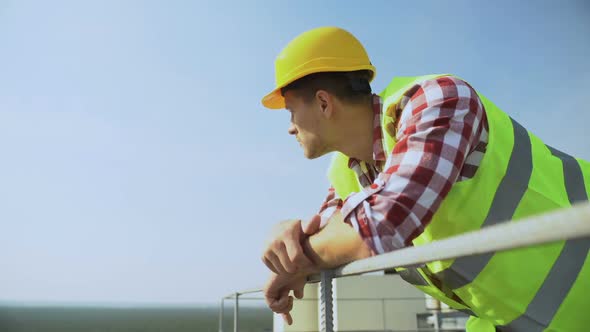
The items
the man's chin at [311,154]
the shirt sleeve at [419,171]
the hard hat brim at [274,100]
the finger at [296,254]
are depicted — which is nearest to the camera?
the shirt sleeve at [419,171]

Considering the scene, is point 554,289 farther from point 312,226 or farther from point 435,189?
point 312,226

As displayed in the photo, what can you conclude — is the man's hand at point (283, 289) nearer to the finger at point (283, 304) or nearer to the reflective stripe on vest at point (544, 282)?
the finger at point (283, 304)

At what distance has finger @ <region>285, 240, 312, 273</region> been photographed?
86 cm

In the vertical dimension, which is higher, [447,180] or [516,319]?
[447,180]

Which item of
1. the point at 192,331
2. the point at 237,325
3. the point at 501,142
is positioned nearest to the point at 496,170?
the point at 501,142

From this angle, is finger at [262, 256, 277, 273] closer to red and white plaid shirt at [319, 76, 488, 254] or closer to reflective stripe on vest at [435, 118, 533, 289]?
red and white plaid shirt at [319, 76, 488, 254]

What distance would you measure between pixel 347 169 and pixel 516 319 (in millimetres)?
514

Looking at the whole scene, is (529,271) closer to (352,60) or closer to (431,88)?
(431,88)

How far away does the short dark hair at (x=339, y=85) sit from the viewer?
104 centimetres

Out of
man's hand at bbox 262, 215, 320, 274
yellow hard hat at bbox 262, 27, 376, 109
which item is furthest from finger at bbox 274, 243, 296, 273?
yellow hard hat at bbox 262, 27, 376, 109

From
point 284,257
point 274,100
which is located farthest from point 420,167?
point 274,100

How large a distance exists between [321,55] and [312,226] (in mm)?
373

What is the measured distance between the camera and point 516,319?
855mm

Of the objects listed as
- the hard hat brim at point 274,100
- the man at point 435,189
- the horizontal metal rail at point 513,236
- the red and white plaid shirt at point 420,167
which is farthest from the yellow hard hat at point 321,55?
the horizontal metal rail at point 513,236
